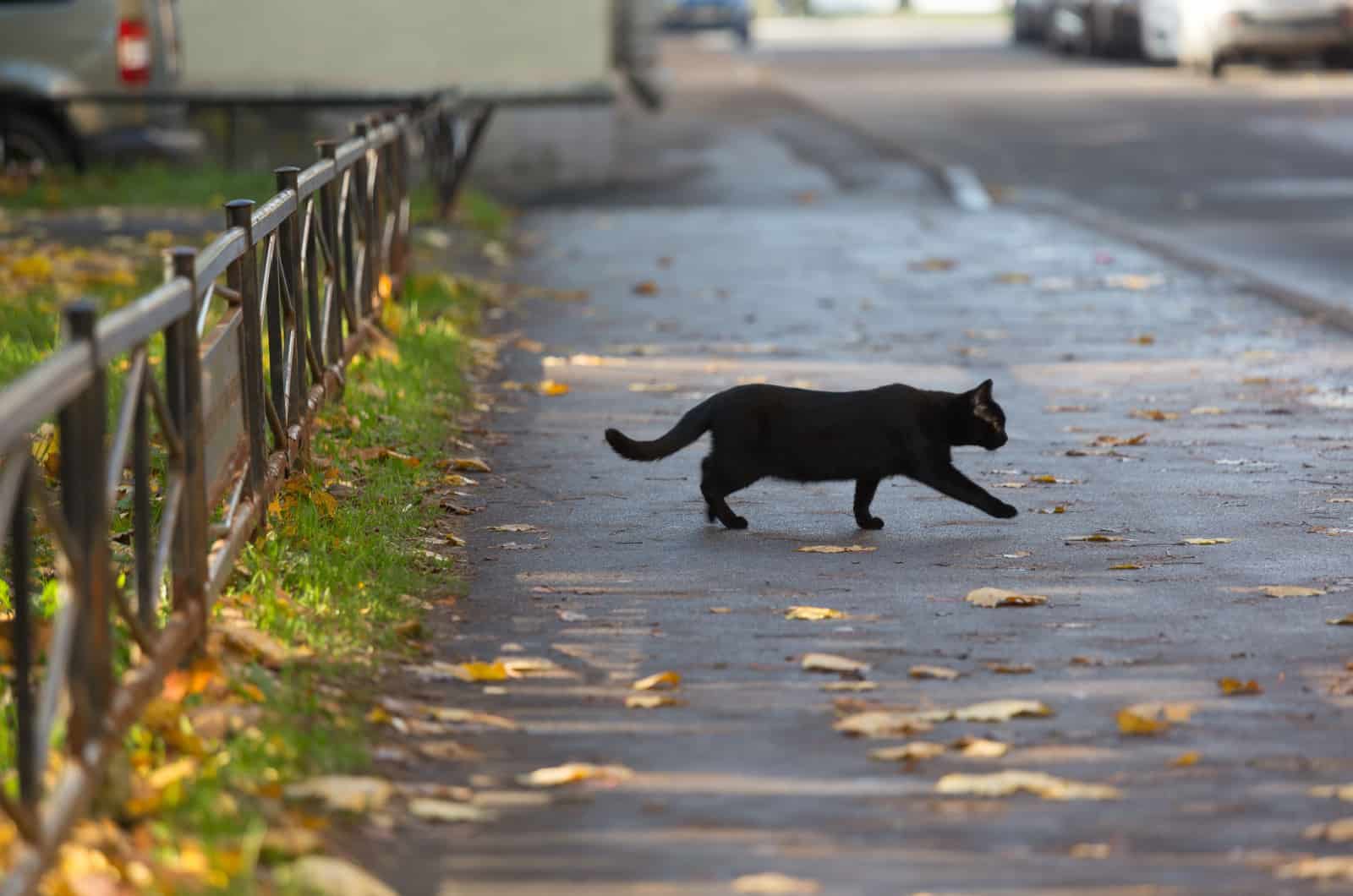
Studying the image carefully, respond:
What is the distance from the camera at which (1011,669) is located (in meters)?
5.29

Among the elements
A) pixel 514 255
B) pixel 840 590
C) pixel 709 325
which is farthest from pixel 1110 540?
pixel 514 255

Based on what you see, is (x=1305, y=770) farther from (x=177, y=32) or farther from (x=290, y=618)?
(x=177, y=32)

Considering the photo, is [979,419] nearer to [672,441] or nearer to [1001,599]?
[672,441]

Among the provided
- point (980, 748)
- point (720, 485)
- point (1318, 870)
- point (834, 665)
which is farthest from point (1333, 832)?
point (720, 485)

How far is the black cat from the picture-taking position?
6.82 m

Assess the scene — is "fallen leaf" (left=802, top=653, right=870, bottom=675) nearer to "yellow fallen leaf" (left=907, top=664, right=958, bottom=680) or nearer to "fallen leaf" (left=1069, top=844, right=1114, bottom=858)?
"yellow fallen leaf" (left=907, top=664, right=958, bottom=680)

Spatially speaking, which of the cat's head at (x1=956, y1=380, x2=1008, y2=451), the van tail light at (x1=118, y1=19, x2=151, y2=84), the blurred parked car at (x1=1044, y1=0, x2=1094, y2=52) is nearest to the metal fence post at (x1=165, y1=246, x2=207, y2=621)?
the cat's head at (x1=956, y1=380, x2=1008, y2=451)

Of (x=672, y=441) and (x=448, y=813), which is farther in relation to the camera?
(x=672, y=441)

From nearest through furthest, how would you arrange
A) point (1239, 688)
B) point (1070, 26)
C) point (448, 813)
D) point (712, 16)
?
point (448, 813) < point (1239, 688) < point (1070, 26) < point (712, 16)

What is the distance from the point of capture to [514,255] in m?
15.1

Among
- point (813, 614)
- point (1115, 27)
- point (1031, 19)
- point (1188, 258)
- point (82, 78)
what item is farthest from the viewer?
point (1031, 19)

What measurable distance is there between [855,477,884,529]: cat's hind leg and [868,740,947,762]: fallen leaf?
2258 mm

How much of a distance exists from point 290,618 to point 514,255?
386 inches

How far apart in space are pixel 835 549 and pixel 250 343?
6.24 ft
